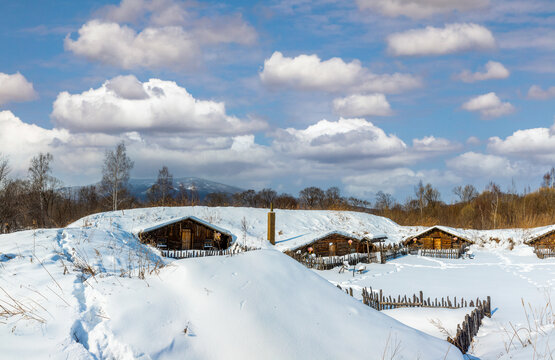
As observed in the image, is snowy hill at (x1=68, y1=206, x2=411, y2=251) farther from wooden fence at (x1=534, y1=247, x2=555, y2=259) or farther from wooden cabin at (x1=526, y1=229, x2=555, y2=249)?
wooden fence at (x1=534, y1=247, x2=555, y2=259)

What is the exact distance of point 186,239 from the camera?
97.7ft

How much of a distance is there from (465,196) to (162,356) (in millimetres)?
99944

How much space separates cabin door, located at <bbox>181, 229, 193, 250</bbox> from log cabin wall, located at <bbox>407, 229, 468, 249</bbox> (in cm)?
2562

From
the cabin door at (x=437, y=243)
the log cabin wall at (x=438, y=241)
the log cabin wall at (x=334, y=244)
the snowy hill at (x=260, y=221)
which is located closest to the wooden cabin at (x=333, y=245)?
the log cabin wall at (x=334, y=244)

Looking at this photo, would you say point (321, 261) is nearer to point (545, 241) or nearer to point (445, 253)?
point (445, 253)

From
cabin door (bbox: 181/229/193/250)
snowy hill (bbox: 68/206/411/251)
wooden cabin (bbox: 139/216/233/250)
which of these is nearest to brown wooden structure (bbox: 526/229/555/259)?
snowy hill (bbox: 68/206/411/251)

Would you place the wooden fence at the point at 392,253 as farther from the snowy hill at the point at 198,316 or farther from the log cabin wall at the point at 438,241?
the snowy hill at the point at 198,316

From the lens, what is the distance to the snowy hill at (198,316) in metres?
4.38

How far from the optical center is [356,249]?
37500 mm

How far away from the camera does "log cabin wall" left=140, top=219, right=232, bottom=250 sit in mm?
28953

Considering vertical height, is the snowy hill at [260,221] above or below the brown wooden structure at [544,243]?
above

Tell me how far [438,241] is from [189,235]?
2839 centimetres

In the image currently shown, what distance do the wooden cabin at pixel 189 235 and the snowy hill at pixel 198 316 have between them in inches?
899

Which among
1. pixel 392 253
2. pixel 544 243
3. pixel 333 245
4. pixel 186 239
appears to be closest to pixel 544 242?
pixel 544 243
